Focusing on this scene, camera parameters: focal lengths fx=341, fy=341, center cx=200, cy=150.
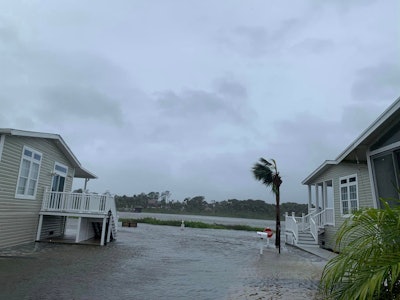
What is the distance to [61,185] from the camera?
17891 millimetres

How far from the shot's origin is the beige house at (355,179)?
Answer: 6.84 metres

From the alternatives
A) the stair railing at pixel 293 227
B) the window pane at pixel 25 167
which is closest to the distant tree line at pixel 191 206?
the stair railing at pixel 293 227

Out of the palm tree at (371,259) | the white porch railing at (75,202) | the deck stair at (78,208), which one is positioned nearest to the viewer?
the palm tree at (371,259)

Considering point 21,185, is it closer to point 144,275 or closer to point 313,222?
point 144,275

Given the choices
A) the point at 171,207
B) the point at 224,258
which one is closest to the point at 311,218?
the point at 224,258

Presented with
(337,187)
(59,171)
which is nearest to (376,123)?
(337,187)

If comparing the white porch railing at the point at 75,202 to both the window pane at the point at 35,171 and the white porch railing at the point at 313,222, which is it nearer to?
the window pane at the point at 35,171

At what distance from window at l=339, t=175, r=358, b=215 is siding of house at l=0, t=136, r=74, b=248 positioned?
543 inches

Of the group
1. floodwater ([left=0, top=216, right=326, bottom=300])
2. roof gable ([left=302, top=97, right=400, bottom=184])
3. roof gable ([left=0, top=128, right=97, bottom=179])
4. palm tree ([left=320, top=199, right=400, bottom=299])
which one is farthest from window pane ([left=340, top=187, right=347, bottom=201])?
palm tree ([left=320, top=199, right=400, bottom=299])

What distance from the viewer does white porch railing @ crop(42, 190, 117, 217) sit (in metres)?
15.5

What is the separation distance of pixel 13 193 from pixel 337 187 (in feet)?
48.3

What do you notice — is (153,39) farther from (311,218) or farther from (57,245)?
(311,218)

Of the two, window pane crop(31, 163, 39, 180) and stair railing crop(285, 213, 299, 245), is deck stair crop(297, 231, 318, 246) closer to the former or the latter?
stair railing crop(285, 213, 299, 245)

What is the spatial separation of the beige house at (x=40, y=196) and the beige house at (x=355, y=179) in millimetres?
10875
